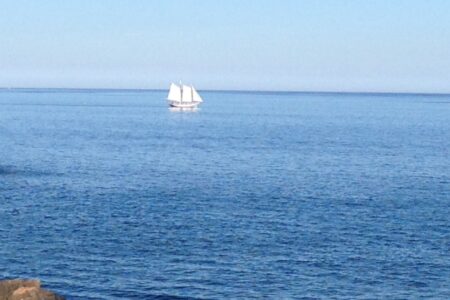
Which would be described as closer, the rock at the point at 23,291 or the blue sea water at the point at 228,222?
the rock at the point at 23,291

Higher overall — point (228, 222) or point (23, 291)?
point (23, 291)

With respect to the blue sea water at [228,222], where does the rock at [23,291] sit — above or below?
above

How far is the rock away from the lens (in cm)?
4147

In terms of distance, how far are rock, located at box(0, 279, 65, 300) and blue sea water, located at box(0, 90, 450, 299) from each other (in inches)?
300

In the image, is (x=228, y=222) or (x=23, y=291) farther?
(x=228, y=222)

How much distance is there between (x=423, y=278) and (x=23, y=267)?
26292mm

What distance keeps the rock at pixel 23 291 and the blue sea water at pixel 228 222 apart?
7.63m

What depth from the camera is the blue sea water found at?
53625mm

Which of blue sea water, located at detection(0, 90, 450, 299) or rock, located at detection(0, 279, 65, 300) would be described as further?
blue sea water, located at detection(0, 90, 450, 299)

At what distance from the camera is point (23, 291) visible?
41688mm

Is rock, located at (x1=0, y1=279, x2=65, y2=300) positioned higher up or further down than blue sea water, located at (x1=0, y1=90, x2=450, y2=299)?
higher up

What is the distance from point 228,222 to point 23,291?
30.5m

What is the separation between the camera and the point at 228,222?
70438 millimetres

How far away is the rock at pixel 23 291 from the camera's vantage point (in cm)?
4147
